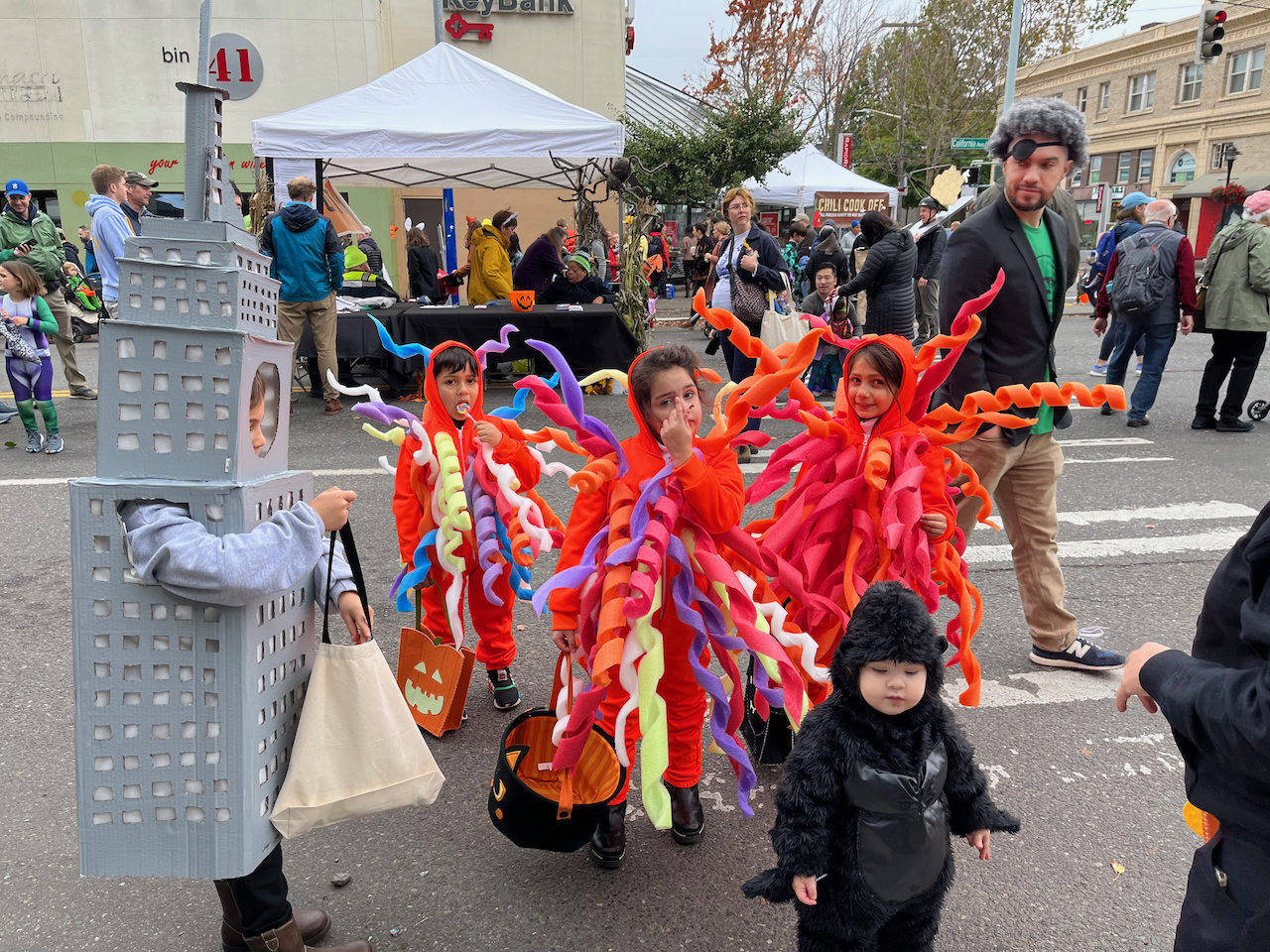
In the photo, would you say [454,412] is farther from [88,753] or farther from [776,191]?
[776,191]

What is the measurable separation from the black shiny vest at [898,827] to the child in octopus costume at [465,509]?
1.62 meters

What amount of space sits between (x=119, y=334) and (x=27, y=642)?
10.4ft

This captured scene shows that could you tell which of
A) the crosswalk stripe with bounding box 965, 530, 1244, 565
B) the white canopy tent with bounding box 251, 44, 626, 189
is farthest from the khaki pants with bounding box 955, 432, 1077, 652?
the white canopy tent with bounding box 251, 44, 626, 189

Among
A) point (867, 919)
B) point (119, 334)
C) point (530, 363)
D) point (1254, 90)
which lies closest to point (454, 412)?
point (119, 334)

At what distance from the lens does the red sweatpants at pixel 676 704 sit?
8.34 ft

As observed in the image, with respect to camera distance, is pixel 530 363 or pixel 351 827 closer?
pixel 351 827

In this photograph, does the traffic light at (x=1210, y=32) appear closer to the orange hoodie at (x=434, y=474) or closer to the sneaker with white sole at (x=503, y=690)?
the orange hoodie at (x=434, y=474)

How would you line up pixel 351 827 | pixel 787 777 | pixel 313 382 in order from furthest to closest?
pixel 313 382 → pixel 351 827 → pixel 787 777

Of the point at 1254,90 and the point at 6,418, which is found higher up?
the point at 1254,90

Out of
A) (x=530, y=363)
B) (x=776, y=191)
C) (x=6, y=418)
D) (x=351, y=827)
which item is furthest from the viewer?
(x=776, y=191)

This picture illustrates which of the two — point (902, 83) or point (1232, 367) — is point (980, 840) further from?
point (902, 83)

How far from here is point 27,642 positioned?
4137 mm

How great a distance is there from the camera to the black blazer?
350 cm

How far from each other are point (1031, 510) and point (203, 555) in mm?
3134
